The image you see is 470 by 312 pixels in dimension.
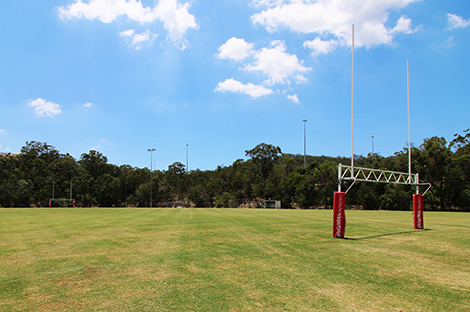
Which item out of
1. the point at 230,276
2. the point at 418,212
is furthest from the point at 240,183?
the point at 230,276

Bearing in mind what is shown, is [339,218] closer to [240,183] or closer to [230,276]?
[230,276]

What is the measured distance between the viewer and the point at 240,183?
283ft

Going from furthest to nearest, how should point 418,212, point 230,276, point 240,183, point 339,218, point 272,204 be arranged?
point 240,183, point 272,204, point 418,212, point 339,218, point 230,276

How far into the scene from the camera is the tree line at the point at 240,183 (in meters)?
57.8

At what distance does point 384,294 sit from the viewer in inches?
189

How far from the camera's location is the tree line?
57.8 meters

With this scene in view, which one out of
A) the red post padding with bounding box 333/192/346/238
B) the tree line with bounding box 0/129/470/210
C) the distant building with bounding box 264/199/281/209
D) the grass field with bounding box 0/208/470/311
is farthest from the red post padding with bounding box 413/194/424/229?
the distant building with bounding box 264/199/281/209

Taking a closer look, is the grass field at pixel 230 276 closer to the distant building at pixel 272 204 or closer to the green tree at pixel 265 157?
the distant building at pixel 272 204

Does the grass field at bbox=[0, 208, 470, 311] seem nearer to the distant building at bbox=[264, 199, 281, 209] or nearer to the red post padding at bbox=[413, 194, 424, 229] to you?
the red post padding at bbox=[413, 194, 424, 229]

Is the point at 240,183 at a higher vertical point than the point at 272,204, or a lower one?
higher

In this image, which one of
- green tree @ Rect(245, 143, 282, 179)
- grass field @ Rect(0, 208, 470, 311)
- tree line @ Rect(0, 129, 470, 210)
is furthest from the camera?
green tree @ Rect(245, 143, 282, 179)

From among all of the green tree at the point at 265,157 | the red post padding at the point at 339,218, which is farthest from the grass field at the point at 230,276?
the green tree at the point at 265,157

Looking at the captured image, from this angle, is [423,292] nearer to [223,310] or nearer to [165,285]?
[223,310]

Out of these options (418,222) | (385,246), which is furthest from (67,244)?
(418,222)
